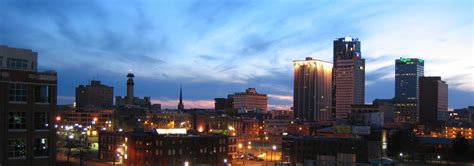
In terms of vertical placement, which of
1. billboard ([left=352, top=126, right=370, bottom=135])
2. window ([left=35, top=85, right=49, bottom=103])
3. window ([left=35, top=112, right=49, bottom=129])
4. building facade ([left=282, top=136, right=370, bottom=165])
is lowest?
building facade ([left=282, top=136, right=370, bottom=165])

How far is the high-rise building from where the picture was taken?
31750 millimetres

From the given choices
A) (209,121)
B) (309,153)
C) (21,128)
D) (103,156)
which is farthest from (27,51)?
(209,121)

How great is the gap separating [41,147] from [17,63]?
5695 millimetres

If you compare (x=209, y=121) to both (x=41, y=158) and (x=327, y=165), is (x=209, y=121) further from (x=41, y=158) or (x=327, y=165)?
(x=41, y=158)

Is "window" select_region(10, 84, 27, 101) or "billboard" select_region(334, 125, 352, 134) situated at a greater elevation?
"window" select_region(10, 84, 27, 101)

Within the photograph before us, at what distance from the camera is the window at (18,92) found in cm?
3221

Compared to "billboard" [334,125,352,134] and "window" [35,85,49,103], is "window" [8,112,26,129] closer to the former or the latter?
"window" [35,85,49,103]

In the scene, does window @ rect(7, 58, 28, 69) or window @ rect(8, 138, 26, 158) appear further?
window @ rect(7, 58, 28, 69)

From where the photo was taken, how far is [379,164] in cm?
5225

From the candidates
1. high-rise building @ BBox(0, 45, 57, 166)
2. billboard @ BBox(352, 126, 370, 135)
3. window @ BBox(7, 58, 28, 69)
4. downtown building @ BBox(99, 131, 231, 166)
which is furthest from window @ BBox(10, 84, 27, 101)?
billboard @ BBox(352, 126, 370, 135)

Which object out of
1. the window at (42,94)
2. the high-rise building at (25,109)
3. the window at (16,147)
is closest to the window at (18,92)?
the high-rise building at (25,109)

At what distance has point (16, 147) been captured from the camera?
3234cm

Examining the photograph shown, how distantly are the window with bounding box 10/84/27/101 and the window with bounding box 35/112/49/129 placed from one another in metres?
1.46

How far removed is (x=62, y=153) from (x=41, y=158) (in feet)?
276
